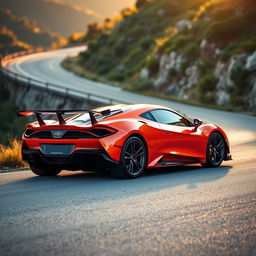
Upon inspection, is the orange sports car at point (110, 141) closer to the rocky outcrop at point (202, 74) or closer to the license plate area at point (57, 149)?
the license plate area at point (57, 149)

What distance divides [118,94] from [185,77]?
5371 mm

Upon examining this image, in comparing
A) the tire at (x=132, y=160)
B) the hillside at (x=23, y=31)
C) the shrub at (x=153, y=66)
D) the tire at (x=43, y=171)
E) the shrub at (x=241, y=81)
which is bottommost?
the tire at (x=43, y=171)

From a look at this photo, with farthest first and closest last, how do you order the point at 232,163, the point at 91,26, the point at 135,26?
the point at 91,26 → the point at 135,26 → the point at 232,163

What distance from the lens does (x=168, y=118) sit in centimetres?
1029

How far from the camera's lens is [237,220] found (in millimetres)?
6000

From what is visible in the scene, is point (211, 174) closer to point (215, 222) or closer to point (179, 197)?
point (179, 197)

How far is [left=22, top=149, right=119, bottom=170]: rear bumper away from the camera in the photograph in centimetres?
884

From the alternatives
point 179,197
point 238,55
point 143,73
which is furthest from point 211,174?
point 143,73

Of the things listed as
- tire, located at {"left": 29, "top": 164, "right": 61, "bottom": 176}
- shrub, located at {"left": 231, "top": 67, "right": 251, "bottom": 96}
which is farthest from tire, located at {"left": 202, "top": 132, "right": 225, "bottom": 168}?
shrub, located at {"left": 231, "top": 67, "right": 251, "bottom": 96}

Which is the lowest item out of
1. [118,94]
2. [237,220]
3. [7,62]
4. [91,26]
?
[237,220]

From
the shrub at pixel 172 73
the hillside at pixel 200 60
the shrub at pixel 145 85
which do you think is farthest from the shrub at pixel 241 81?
the shrub at pixel 145 85

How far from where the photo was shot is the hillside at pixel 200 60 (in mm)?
34688

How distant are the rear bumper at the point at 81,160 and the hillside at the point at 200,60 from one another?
24693mm

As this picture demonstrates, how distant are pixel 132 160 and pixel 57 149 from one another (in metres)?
1.24
